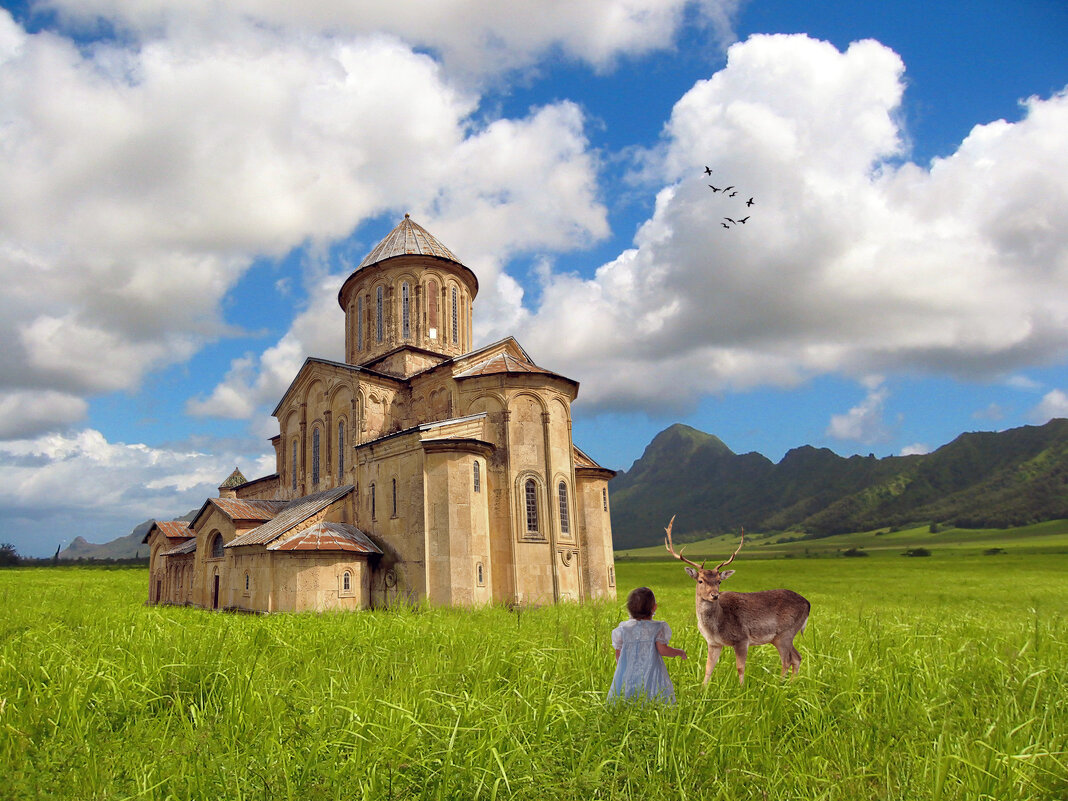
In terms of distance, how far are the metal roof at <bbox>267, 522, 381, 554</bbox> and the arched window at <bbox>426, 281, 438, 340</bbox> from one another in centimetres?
934

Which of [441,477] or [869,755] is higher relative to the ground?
[441,477]

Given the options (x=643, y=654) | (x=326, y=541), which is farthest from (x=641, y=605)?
(x=326, y=541)

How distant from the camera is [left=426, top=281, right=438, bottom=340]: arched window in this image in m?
25.7

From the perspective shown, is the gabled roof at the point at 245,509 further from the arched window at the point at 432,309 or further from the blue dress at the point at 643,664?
the blue dress at the point at 643,664

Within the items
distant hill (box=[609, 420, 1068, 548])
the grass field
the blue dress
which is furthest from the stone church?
distant hill (box=[609, 420, 1068, 548])

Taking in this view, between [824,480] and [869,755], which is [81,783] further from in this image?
[824,480]

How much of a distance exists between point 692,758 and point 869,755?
1497 millimetres

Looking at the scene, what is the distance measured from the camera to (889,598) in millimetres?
21344

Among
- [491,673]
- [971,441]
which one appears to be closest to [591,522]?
[491,673]

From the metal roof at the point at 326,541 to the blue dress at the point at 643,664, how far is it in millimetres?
15904

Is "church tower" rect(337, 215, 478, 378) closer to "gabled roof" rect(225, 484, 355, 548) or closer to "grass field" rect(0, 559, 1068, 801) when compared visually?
"gabled roof" rect(225, 484, 355, 548)

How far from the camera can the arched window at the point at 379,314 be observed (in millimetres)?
26064

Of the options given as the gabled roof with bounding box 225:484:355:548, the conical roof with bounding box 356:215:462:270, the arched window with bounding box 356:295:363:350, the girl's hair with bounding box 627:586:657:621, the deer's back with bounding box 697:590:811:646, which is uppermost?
the conical roof with bounding box 356:215:462:270

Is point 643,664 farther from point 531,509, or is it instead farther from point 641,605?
point 531,509
